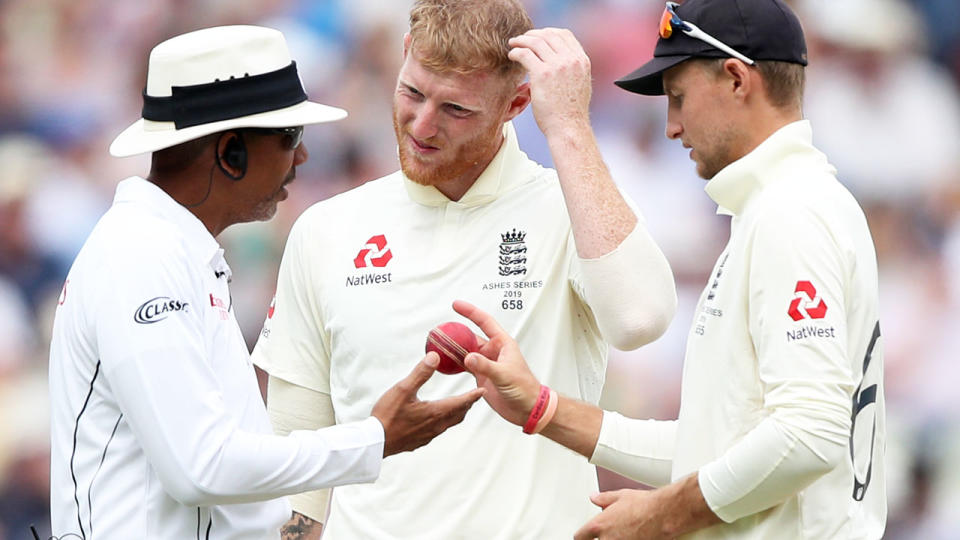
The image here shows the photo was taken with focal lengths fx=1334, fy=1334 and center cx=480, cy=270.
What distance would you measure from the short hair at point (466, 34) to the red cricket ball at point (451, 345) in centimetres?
73

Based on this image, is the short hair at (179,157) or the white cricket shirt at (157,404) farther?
the short hair at (179,157)

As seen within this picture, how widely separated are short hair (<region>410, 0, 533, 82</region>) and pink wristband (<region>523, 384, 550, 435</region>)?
0.88 m

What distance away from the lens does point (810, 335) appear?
2.64 meters

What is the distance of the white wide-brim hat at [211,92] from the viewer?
2.79m

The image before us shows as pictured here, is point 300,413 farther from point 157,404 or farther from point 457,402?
point 157,404

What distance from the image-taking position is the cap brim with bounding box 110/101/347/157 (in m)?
2.74

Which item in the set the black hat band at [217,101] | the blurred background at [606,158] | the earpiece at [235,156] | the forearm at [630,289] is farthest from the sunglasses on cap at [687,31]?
the blurred background at [606,158]

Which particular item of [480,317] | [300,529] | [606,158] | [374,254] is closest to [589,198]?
[480,317]


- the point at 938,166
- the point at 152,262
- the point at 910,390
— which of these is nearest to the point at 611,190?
the point at 152,262

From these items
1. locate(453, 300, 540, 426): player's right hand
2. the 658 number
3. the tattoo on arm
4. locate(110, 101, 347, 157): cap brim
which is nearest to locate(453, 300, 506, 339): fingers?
locate(453, 300, 540, 426): player's right hand

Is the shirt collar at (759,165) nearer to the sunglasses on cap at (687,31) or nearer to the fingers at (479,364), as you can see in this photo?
the sunglasses on cap at (687,31)

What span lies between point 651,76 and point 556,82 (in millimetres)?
246

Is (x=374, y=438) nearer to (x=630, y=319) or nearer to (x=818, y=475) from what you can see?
(x=630, y=319)

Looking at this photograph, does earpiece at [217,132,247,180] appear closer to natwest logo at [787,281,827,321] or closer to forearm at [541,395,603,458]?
forearm at [541,395,603,458]
